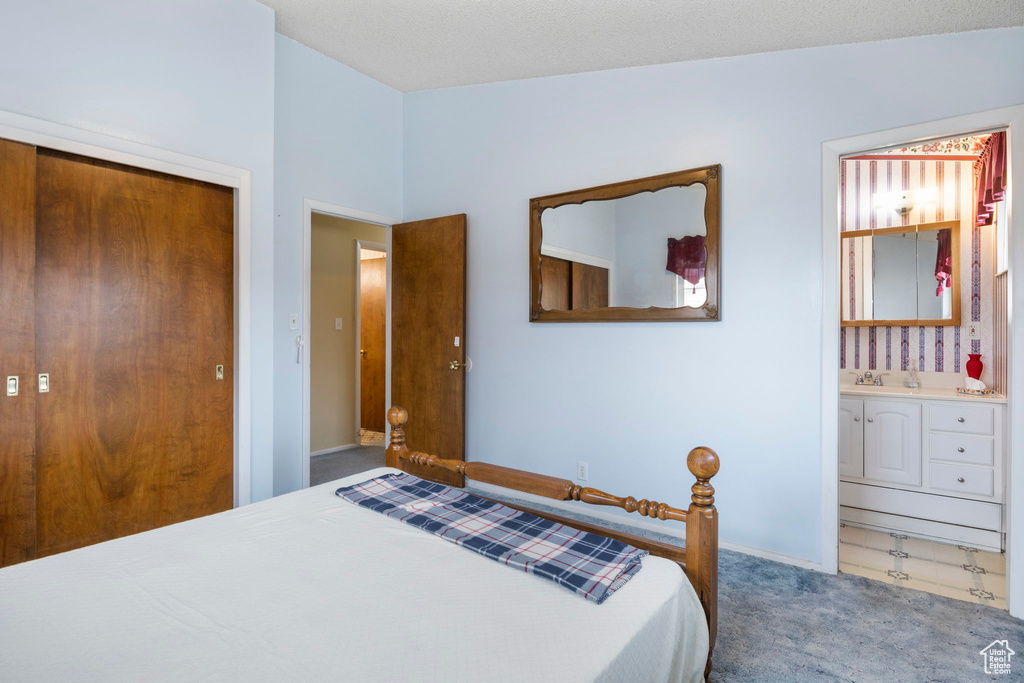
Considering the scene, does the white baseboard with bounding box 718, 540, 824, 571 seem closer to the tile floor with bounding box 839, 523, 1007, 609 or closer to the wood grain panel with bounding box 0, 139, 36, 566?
the tile floor with bounding box 839, 523, 1007, 609

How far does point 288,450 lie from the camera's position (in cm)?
346

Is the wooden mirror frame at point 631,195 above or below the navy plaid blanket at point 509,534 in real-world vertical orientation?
above

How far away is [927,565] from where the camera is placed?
271cm

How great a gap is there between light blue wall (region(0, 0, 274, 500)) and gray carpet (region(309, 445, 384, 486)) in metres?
1.25

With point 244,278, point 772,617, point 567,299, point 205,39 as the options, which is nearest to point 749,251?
point 567,299

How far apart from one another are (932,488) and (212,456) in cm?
405

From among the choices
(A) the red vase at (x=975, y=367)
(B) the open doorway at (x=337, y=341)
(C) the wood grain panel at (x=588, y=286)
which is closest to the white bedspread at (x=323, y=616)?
(C) the wood grain panel at (x=588, y=286)

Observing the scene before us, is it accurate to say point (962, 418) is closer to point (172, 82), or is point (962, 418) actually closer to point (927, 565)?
point (927, 565)

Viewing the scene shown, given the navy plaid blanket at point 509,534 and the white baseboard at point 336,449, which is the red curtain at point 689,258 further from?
the white baseboard at point 336,449

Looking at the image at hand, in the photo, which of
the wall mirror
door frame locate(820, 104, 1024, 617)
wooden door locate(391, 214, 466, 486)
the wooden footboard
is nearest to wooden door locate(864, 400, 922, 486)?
the wall mirror

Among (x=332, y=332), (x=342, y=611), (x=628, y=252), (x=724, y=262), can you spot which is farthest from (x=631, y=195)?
(x=332, y=332)

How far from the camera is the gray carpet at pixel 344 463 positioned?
4.21 metres

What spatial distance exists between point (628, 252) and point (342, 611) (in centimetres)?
252

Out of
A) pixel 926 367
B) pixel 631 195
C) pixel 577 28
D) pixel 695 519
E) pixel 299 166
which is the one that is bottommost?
pixel 695 519
